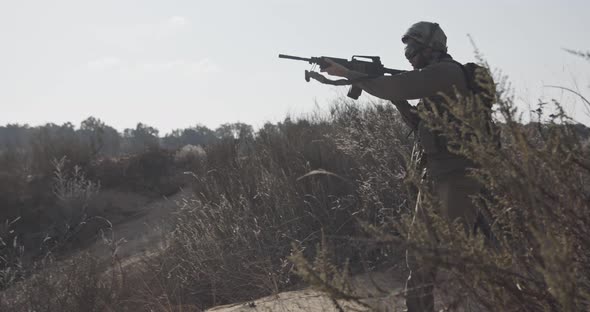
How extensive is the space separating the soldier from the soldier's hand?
127 millimetres

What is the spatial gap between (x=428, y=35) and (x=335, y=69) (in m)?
0.67

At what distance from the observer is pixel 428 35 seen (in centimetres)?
338

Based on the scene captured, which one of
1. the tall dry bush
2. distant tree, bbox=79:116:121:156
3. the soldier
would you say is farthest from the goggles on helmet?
distant tree, bbox=79:116:121:156

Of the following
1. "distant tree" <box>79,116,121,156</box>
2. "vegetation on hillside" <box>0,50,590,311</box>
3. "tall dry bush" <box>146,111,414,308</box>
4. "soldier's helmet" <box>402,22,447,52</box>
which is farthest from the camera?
"distant tree" <box>79,116,121,156</box>

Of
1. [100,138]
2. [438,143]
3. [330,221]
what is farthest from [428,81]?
[100,138]

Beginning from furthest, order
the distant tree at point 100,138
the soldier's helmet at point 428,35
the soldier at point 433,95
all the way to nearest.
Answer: the distant tree at point 100,138
the soldier's helmet at point 428,35
the soldier at point 433,95

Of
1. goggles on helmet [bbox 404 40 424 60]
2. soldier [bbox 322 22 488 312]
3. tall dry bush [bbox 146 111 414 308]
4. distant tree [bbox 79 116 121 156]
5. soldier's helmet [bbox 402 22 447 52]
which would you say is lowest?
tall dry bush [bbox 146 111 414 308]

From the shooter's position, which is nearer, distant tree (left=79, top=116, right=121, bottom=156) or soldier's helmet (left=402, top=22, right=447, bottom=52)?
soldier's helmet (left=402, top=22, right=447, bottom=52)

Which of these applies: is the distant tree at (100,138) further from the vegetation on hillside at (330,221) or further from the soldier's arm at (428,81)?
the soldier's arm at (428,81)

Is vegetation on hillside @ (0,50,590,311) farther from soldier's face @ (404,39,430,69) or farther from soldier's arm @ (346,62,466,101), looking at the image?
soldier's face @ (404,39,430,69)

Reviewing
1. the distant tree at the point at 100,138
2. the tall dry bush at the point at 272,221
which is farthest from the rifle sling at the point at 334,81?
the distant tree at the point at 100,138

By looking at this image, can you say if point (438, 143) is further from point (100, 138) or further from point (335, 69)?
point (100, 138)

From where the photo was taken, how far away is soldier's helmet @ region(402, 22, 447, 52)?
133 inches

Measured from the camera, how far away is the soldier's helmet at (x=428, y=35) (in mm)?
3377
